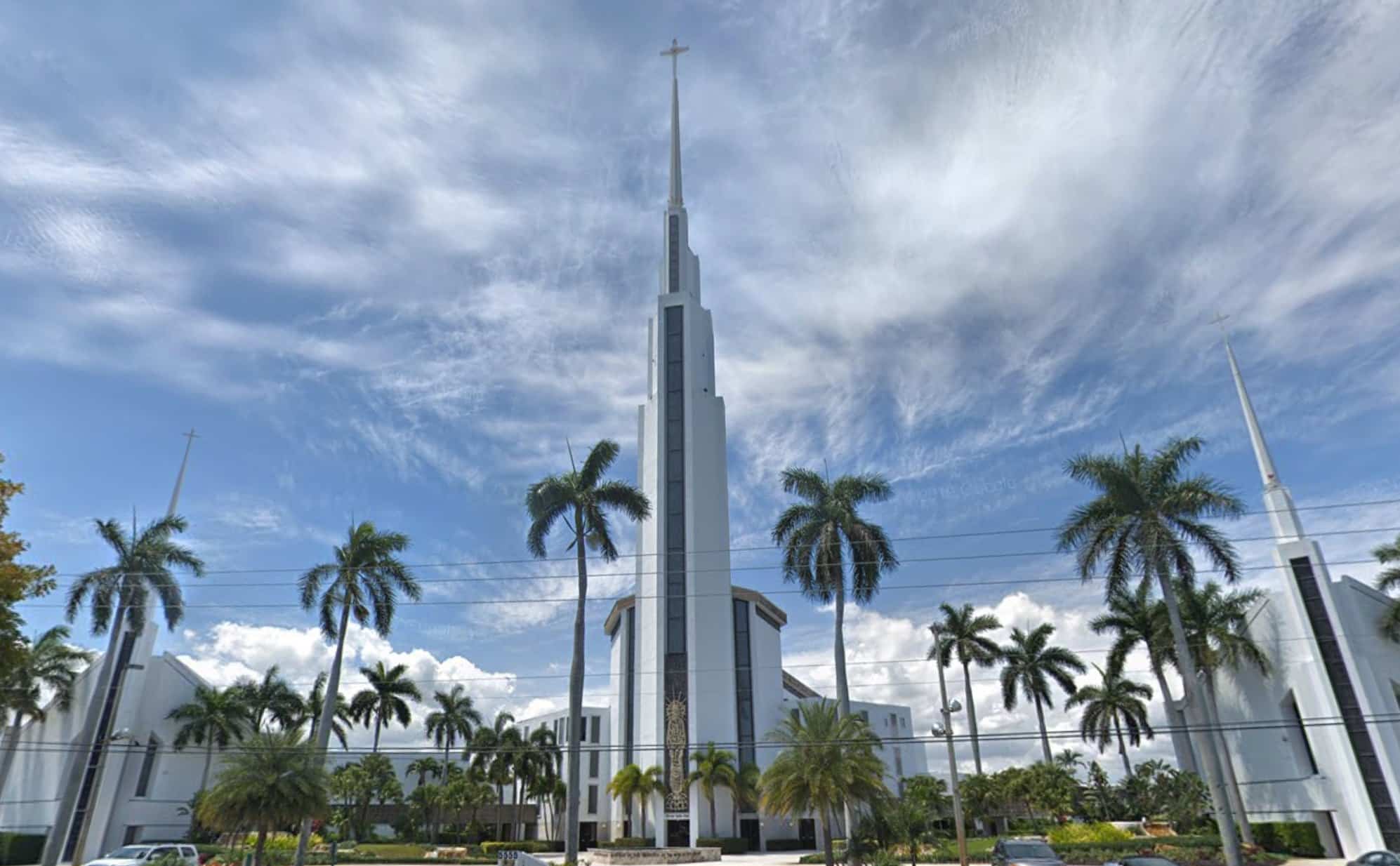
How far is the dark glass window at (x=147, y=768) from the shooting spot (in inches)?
2221

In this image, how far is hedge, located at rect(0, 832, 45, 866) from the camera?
163 ft

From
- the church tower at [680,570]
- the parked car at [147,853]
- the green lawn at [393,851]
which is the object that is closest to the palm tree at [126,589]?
the parked car at [147,853]

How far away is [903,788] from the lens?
62688mm

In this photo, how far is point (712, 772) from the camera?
5347 cm

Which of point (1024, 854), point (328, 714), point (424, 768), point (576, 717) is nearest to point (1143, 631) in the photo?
point (1024, 854)

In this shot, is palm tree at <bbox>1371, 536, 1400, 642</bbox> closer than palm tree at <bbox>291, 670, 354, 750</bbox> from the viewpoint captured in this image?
Yes

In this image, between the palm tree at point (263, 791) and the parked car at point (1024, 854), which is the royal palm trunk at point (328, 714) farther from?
the parked car at point (1024, 854)

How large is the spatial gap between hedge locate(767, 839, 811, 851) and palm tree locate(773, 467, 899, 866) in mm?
27218

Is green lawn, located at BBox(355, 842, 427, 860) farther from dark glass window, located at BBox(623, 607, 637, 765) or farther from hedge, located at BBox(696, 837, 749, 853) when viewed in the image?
hedge, located at BBox(696, 837, 749, 853)

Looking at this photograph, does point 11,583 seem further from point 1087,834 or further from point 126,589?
point 1087,834

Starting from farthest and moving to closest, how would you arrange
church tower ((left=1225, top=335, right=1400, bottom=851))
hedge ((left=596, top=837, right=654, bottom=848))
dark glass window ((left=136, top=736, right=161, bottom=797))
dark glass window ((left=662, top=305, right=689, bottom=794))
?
1. dark glass window ((left=662, top=305, right=689, bottom=794))
2. dark glass window ((left=136, top=736, right=161, bottom=797))
3. hedge ((left=596, top=837, right=654, bottom=848))
4. church tower ((left=1225, top=335, right=1400, bottom=851))

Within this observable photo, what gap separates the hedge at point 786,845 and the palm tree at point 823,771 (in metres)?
30.6

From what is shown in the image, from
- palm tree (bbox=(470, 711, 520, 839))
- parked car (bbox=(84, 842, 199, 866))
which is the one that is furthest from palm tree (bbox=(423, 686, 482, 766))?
parked car (bbox=(84, 842, 199, 866))

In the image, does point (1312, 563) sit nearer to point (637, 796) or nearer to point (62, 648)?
point (637, 796)
